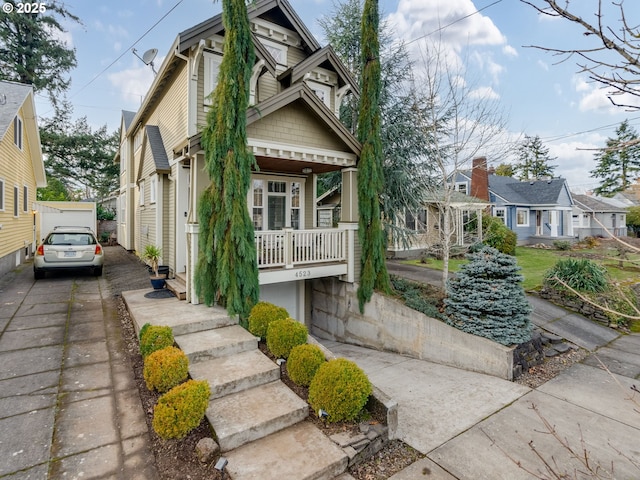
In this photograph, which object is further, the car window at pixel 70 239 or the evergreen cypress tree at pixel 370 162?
the car window at pixel 70 239

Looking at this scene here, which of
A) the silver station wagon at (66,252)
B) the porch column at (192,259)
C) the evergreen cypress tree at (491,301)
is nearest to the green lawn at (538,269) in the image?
the evergreen cypress tree at (491,301)

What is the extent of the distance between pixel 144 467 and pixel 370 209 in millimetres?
6892

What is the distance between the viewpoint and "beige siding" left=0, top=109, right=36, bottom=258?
10.8m

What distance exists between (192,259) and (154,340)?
259cm

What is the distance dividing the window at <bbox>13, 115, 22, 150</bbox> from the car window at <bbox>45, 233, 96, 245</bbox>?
607 cm

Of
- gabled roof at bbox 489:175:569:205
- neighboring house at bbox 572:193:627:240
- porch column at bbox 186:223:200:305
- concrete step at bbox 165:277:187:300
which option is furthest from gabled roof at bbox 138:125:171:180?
neighboring house at bbox 572:193:627:240

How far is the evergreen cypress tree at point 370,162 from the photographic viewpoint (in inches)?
336

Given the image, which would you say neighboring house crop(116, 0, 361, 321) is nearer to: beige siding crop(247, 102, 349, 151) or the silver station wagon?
beige siding crop(247, 102, 349, 151)

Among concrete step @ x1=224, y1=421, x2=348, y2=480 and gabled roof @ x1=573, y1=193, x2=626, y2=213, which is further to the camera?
gabled roof @ x1=573, y1=193, x2=626, y2=213

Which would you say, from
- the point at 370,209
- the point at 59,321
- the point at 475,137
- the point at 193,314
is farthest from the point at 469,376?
the point at 59,321

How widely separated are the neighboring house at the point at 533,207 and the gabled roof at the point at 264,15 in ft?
60.2

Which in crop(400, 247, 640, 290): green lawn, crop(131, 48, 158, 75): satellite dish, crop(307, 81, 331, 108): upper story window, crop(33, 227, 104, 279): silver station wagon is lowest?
crop(400, 247, 640, 290): green lawn

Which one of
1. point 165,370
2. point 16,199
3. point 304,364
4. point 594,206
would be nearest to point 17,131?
point 16,199

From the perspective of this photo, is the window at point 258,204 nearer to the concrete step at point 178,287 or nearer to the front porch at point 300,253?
the front porch at point 300,253
